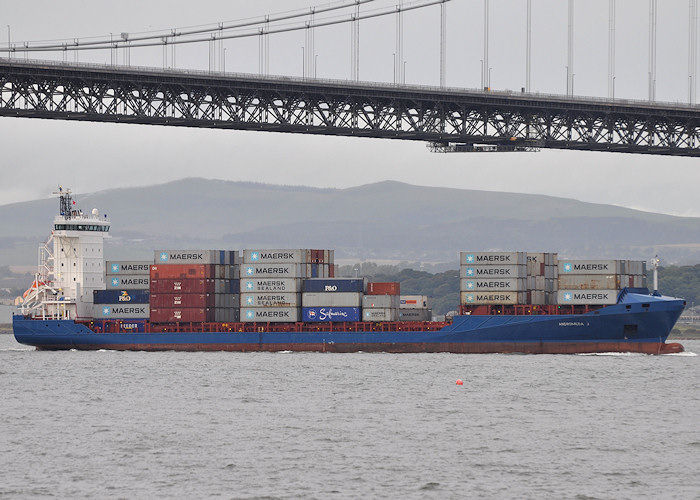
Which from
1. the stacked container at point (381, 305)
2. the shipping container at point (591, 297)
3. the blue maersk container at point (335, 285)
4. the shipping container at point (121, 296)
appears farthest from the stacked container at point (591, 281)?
the shipping container at point (121, 296)

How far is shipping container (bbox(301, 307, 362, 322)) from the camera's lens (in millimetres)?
70188

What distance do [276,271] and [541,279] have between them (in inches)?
620

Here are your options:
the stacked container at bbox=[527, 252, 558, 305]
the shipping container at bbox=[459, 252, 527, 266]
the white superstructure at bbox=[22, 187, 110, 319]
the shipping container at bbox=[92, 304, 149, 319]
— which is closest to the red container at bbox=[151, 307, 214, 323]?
the shipping container at bbox=[92, 304, 149, 319]

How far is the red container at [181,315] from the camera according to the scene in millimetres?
72188

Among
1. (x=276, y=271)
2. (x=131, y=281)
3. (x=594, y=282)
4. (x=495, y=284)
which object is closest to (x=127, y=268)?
(x=131, y=281)

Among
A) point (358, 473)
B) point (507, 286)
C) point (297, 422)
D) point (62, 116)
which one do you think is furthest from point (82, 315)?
point (358, 473)

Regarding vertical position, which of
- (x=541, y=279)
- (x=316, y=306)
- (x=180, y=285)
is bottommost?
(x=316, y=306)

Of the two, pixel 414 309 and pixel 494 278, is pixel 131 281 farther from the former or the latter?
pixel 494 278

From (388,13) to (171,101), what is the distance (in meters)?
18.6

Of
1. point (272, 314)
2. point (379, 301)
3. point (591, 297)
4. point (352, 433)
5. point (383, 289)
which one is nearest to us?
point (352, 433)

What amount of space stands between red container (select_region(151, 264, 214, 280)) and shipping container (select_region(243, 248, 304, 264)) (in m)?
2.74

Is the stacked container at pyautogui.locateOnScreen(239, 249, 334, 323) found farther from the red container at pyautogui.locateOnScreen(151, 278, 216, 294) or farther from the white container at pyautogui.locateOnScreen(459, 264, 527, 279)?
the white container at pyautogui.locateOnScreen(459, 264, 527, 279)

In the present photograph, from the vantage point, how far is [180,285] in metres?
71.9

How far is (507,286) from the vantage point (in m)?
67.9
